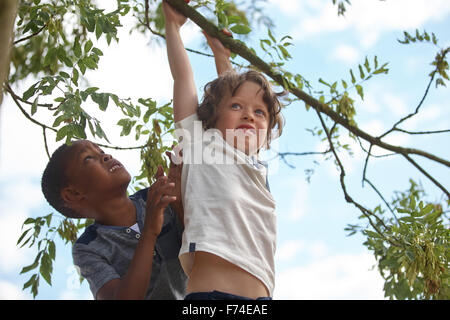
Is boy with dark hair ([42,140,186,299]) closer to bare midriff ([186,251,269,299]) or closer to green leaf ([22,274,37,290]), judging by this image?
bare midriff ([186,251,269,299])

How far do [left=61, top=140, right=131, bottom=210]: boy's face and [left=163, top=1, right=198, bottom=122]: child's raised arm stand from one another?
303 millimetres

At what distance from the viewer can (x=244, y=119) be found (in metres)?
1.94

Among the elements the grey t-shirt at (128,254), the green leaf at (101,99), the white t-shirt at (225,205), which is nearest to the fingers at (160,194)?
the white t-shirt at (225,205)

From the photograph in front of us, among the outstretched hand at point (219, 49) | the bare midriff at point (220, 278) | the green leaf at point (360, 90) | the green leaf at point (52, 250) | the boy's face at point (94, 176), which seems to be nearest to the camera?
the bare midriff at point (220, 278)

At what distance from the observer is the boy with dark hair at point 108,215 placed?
1721 millimetres

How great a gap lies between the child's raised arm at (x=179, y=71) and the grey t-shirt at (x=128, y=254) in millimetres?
402

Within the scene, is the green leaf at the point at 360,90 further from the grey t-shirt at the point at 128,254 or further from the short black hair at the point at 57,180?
the short black hair at the point at 57,180

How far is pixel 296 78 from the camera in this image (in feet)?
8.11

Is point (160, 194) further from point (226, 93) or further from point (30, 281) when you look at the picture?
point (30, 281)

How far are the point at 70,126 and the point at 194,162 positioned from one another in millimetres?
483

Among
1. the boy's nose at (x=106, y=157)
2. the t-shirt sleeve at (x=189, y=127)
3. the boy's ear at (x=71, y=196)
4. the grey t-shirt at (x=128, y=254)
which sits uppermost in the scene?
the t-shirt sleeve at (x=189, y=127)

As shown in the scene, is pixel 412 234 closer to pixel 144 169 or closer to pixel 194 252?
pixel 194 252

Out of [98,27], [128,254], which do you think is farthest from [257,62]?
[128,254]
